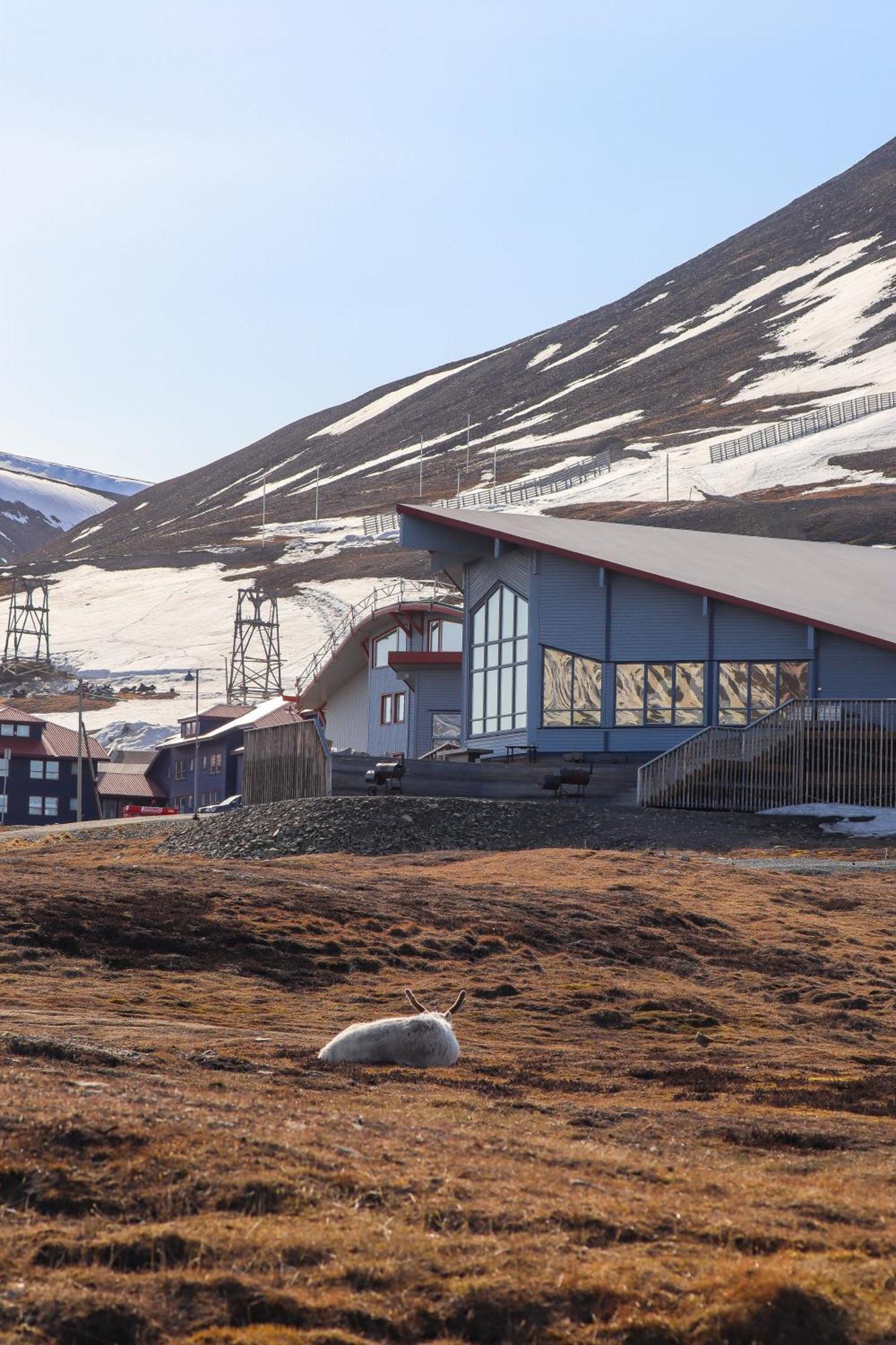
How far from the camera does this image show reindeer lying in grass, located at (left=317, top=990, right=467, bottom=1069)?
12.5 metres

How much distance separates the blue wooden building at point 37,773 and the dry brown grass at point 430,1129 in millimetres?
77499

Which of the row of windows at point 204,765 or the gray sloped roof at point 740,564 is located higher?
the gray sloped roof at point 740,564

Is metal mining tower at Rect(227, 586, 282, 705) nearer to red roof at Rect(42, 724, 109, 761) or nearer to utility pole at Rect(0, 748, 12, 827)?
red roof at Rect(42, 724, 109, 761)

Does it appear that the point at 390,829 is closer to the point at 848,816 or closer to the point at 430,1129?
the point at 848,816

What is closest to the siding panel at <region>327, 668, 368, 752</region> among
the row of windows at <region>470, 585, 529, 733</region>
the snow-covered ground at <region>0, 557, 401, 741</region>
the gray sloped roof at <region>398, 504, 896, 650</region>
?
the row of windows at <region>470, 585, 529, 733</region>

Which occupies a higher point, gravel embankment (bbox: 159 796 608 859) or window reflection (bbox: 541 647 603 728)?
window reflection (bbox: 541 647 603 728)

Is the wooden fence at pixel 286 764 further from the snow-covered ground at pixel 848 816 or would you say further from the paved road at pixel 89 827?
the snow-covered ground at pixel 848 816

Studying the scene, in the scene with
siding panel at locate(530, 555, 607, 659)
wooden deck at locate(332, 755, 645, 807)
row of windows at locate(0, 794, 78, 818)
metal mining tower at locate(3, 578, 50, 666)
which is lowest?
row of windows at locate(0, 794, 78, 818)

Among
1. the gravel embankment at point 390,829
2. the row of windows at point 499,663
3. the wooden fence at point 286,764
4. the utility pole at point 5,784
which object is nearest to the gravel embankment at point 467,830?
the gravel embankment at point 390,829

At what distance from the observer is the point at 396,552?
141m

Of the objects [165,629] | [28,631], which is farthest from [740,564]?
[28,631]

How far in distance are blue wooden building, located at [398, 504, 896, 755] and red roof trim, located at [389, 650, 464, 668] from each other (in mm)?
3797

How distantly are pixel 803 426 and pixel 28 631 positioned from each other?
70084mm

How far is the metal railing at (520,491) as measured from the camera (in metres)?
149
